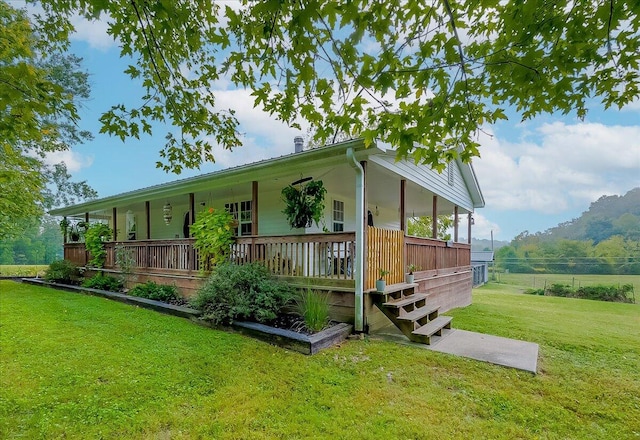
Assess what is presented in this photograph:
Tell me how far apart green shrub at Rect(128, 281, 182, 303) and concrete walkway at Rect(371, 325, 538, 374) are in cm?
528

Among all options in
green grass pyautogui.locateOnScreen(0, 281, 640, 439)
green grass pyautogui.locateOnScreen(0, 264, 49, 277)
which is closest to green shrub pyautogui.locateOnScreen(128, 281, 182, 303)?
green grass pyautogui.locateOnScreen(0, 281, 640, 439)

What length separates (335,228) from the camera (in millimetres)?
10055

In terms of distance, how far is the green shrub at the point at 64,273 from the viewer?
12023 millimetres

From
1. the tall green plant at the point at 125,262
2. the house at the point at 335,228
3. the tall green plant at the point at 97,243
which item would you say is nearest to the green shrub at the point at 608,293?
the house at the point at 335,228

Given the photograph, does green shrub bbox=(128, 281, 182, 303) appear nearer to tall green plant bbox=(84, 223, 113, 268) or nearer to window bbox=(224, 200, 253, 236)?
window bbox=(224, 200, 253, 236)

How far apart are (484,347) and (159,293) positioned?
23.9ft

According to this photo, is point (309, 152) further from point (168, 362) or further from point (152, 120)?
point (168, 362)

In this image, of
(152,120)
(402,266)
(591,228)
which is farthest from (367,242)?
(591,228)

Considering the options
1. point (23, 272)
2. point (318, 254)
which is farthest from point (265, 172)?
point (23, 272)

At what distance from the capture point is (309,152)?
5.84 m

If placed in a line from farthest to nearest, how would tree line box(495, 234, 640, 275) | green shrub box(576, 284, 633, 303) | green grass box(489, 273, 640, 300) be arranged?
tree line box(495, 234, 640, 275) → green grass box(489, 273, 640, 300) → green shrub box(576, 284, 633, 303)

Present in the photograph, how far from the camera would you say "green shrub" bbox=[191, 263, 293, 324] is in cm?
577

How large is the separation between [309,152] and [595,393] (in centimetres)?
502

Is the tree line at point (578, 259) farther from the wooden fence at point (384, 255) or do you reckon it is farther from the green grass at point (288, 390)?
the wooden fence at point (384, 255)
